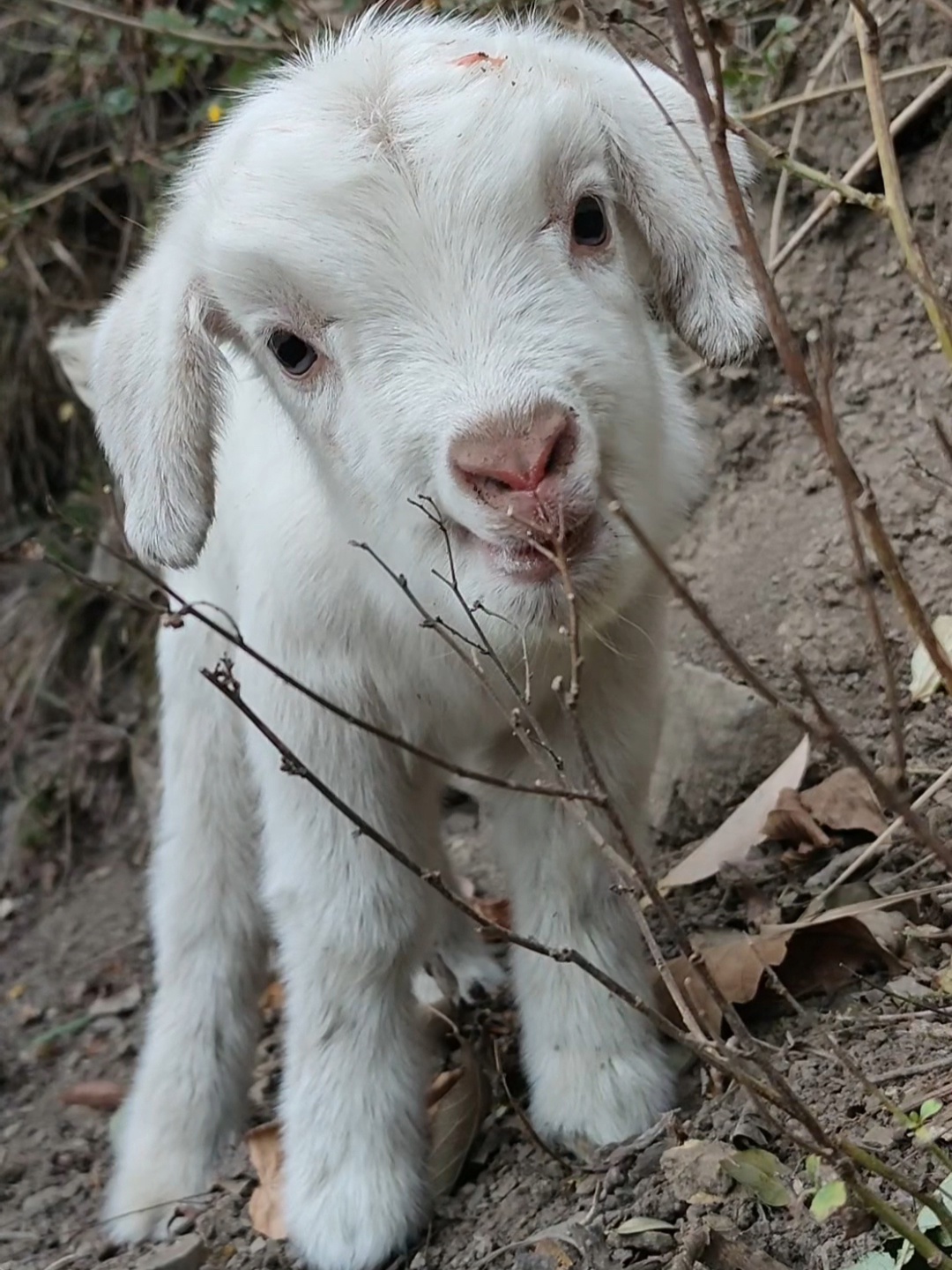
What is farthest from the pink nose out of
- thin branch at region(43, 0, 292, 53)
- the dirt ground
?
thin branch at region(43, 0, 292, 53)

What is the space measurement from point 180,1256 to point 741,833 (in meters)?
1.46

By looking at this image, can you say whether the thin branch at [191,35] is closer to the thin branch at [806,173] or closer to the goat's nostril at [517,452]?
the thin branch at [806,173]

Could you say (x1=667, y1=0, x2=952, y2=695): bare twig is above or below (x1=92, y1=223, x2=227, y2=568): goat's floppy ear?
above

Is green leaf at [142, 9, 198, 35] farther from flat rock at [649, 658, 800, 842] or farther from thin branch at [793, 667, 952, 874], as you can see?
thin branch at [793, 667, 952, 874]

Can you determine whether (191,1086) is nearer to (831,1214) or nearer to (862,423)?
(831,1214)

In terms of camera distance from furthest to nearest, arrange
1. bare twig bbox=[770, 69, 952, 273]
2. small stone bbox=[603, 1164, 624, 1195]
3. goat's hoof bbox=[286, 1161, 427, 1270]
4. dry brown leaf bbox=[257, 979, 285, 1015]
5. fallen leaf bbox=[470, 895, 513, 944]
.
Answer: dry brown leaf bbox=[257, 979, 285, 1015] < fallen leaf bbox=[470, 895, 513, 944] < bare twig bbox=[770, 69, 952, 273] < goat's hoof bbox=[286, 1161, 427, 1270] < small stone bbox=[603, 1164, 624, 1195]

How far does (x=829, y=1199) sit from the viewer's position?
1.83 m

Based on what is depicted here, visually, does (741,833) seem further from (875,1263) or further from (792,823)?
(875,1263)

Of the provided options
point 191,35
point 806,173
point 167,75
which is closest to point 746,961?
point 806,173

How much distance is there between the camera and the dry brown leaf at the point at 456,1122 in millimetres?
2812

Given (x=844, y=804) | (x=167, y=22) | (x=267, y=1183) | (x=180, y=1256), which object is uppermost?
(x=167, y=22)

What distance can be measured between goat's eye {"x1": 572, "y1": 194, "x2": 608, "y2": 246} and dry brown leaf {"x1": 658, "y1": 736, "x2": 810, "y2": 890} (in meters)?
1.39

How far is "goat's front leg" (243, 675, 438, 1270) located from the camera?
2.66 metres

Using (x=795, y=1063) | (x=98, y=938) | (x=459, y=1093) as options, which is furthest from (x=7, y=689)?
(x=795, y=1063)
